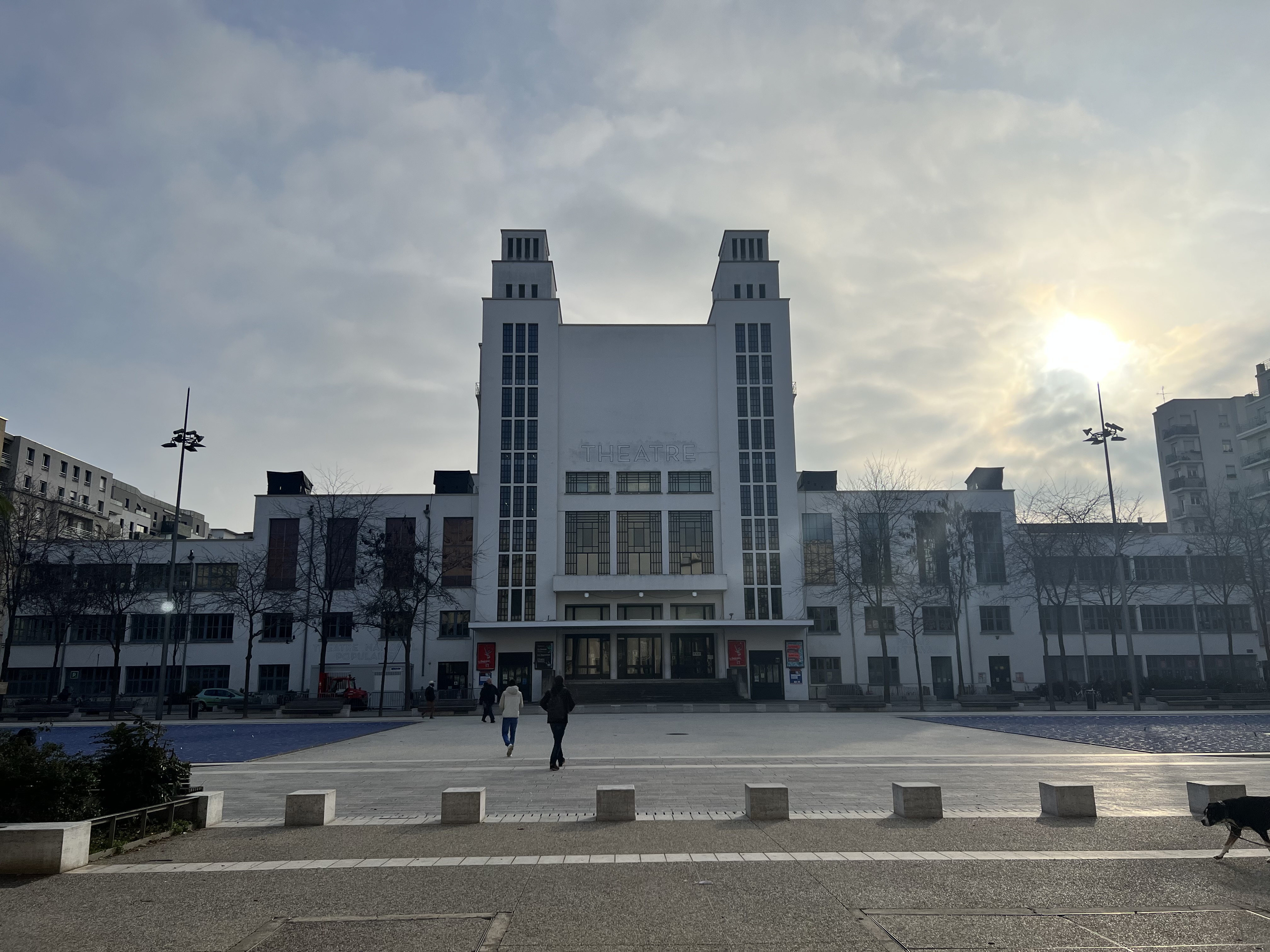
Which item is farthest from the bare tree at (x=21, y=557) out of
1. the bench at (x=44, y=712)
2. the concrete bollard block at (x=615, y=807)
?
the concrete bollard block at (x=615, y=807)

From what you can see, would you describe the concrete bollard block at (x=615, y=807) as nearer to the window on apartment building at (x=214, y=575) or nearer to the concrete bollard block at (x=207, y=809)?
the concrete bollard block at (x=207, y=809)

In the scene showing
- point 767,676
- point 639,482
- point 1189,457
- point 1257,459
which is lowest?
point 767,676

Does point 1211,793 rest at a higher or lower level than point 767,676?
higher

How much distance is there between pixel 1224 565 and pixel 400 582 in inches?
1828

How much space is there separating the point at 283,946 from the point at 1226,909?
7.42 meters

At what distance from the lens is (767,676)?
167 feet

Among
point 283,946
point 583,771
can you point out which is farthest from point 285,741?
point 283,946

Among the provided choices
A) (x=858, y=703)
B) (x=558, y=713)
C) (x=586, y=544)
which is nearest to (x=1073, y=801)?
(x=558, y=713)

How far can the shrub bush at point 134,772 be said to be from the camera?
412 inches

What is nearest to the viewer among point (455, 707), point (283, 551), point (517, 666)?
point (455, 707)

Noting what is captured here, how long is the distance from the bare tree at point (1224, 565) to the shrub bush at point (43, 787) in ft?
170

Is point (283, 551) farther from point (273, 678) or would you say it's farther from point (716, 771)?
point (716, 771)

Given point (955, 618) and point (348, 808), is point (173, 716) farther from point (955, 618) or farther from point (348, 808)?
point (955, 618)

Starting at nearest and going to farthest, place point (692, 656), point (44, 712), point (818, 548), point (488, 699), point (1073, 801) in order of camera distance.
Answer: point (1073, 801) → point (488, 699) → point (44, 712) → point (692, 656) → point (818, 548)
